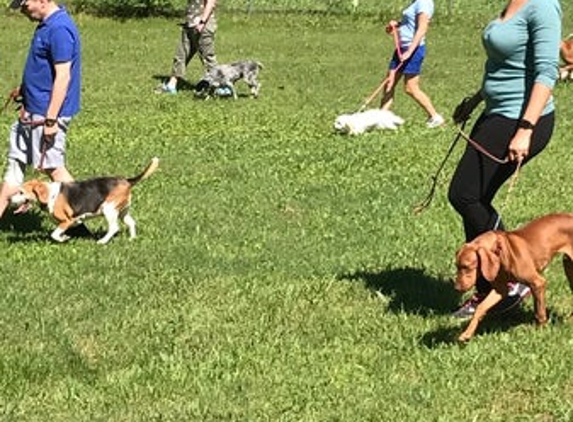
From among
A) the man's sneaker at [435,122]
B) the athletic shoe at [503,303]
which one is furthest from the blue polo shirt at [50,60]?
the man's sneaker at [435,122]

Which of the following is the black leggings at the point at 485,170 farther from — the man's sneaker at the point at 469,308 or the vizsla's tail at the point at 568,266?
the vizsla's tail at the point at 568,266

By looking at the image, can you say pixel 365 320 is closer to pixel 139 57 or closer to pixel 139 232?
pixel 139 232

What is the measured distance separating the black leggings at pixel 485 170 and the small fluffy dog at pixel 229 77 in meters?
10.6

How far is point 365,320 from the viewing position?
6457 mm

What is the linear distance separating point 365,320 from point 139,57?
A: 1566 cm

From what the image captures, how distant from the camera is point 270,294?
6.95m

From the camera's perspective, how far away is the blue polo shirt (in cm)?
785

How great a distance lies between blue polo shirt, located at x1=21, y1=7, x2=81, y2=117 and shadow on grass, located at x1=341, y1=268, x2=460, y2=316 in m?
2.49

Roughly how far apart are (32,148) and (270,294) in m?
2.47

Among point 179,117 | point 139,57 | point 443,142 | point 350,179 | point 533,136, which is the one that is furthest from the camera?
point 139,57

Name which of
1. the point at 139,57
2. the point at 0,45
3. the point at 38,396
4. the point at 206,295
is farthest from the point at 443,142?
the point at 0,45

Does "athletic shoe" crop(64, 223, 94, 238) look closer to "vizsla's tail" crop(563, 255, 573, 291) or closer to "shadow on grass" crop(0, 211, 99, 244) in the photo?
"shadow on grass" crop(0, 211, 99, 244)

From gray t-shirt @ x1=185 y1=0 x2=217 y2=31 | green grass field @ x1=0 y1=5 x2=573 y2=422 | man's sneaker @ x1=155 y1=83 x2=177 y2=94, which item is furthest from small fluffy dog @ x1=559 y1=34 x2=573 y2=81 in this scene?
man's sneaker @ x1=155 y1=83 x2=177 y2=94

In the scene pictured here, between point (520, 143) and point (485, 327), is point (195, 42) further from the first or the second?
point (520, 143)
